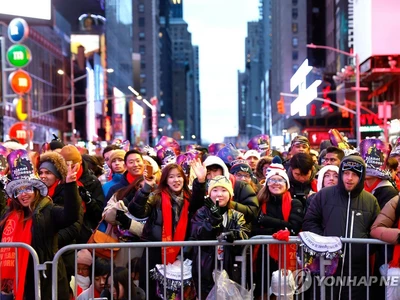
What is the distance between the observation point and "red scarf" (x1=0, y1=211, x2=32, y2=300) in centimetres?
667

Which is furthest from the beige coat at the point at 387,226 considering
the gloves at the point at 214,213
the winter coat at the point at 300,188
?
the winter coat at the point at 300,188

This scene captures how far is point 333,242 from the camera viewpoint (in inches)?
252

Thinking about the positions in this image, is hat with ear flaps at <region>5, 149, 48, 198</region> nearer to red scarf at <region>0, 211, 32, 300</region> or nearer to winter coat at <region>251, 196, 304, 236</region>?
red scarf at <region>0, 211, 32, 300</region>

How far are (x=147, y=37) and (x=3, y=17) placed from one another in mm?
147964

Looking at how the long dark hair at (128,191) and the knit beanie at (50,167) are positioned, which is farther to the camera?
the long dark hair at (128,191)

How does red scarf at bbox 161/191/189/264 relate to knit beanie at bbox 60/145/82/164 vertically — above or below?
below

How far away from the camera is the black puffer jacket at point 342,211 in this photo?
690 centimetres

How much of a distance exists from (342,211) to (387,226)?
0.44m

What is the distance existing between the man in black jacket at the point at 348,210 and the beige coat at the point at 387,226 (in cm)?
21

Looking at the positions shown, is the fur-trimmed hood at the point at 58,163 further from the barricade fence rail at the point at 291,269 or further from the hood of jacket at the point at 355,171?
the hood of jacket at the point at 355,171

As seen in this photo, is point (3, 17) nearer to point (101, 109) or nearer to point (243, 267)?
point (243, 267)

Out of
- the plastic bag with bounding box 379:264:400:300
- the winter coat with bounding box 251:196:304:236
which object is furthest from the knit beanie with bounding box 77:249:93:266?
the plastic bag with bounding box 379:264:400:300

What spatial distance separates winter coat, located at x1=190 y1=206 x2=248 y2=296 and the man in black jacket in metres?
0.61

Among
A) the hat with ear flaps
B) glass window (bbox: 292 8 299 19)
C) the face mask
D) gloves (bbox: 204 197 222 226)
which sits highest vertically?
glass window (bbox: 292 8 299 19)
